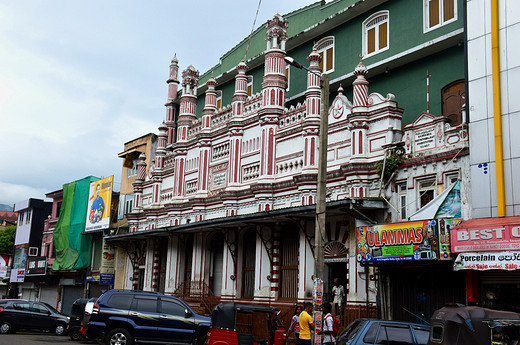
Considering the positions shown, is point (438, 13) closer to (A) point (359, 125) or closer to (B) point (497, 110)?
(A) point (359, 125)

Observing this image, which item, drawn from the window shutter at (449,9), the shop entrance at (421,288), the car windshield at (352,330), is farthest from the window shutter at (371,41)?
the car windshield at (352,330)

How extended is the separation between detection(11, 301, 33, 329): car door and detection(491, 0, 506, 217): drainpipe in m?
21.8

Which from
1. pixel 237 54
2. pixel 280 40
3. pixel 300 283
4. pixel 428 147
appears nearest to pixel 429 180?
pixel 428 147

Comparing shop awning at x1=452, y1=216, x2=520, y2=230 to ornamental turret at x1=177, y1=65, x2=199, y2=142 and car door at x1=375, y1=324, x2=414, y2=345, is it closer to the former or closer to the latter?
car door at x1=375, y1=324, x2=414, y2=345

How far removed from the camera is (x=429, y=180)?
19.4m

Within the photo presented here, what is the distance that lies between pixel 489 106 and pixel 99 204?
104 feet

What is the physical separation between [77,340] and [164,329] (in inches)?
372

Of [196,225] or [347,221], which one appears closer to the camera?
[347,221]

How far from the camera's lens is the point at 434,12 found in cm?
2319

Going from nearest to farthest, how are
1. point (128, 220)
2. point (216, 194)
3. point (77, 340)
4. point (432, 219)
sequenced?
1. point (432, 219)
2. point (77, 340)
3. point (216, 194)
4. point (128, 220)

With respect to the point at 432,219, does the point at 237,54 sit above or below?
above

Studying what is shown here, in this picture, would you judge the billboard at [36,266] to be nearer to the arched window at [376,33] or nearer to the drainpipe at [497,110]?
the arched window at [376,33]

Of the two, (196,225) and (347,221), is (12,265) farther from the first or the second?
(347,221)

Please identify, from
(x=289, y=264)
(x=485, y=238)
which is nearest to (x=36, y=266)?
(x=289, y=264)
